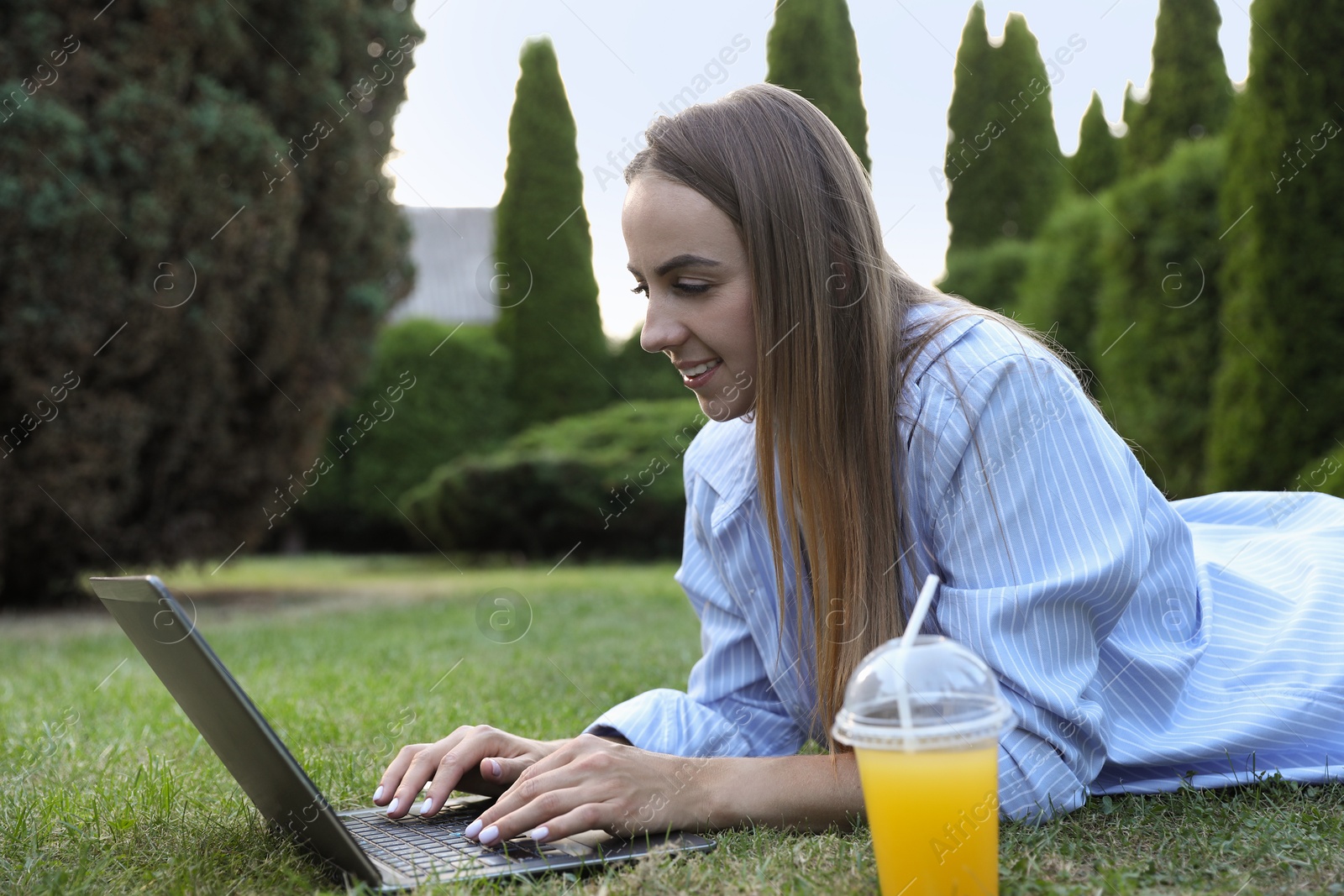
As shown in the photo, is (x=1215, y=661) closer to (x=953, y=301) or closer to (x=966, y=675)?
(x=953, y=301)

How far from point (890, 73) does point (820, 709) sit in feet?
15.7

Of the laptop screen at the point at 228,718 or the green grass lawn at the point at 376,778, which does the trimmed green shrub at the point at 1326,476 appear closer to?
the green grass lawn at the point at 376,778

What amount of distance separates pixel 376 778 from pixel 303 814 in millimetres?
876

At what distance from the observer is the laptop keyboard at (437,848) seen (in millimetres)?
1642

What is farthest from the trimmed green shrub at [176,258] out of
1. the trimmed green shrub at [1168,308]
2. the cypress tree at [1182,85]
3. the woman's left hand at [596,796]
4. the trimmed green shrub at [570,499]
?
the cypress tree at [1182,85]

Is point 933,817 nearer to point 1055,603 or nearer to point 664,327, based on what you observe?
point 1055,603

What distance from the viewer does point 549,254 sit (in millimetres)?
15133

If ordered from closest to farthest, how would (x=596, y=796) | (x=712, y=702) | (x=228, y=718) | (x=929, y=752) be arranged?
(x=929, y=752) < (x=228, y=718) < (x=596, y=796) < (x=712, y=702)

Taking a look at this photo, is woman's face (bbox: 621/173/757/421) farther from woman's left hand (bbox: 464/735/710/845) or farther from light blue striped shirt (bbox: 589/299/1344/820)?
woman's left hand (bbox: 464/735/710/845)

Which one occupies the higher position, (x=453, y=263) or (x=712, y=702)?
(x=453, y=263)

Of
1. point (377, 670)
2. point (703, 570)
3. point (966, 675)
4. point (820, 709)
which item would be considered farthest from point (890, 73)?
point (966, 675)

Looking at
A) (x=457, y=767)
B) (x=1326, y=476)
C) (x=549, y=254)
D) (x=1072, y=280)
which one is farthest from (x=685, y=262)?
(x=549, y=254)

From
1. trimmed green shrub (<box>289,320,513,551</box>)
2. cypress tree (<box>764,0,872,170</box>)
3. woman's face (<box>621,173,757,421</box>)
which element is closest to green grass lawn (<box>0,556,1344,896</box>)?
woman's face (<box>621,173,757,421</box>)

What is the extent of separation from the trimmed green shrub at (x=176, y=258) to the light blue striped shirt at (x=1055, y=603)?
5.31m
